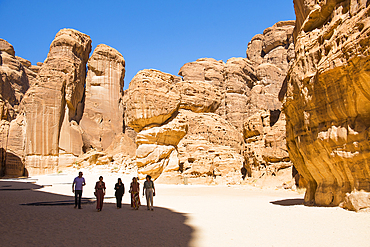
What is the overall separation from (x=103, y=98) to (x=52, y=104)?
9072mm

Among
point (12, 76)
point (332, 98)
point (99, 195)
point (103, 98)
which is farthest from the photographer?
point (12, 76)

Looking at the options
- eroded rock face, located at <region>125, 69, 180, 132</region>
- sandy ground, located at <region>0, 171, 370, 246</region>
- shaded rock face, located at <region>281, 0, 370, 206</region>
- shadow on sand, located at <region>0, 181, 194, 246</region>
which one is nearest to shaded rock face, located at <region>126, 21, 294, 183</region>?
eroded rock face, located at <region>125, 69, 180, 132</region>

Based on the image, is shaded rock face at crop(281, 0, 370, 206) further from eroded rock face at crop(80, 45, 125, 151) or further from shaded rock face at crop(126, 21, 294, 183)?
eroded rock face at crop(80, 45, 125, 151)

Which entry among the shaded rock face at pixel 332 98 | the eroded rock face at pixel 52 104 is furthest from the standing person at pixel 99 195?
the eroded rock face at pixel 52 104

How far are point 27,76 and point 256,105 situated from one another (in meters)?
46.9

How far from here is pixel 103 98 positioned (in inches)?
1813

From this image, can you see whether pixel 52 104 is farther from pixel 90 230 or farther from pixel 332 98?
pixel 332 98

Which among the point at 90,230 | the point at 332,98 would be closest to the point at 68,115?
the point at 90,230

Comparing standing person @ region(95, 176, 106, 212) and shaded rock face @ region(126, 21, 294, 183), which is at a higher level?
shaded rock face @ region(126, 21, 294, 183)

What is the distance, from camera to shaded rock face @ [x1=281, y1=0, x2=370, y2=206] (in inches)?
303

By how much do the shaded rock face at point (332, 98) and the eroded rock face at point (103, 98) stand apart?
37184 mm

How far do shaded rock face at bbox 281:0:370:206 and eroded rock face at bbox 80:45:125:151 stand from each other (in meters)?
37.2

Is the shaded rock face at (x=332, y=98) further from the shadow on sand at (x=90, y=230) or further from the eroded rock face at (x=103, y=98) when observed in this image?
the eroded rock face at (x=103, y=98)

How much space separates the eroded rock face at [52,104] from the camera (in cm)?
3703
